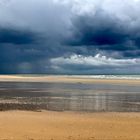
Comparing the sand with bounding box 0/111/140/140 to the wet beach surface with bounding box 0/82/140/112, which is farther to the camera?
the wet beach surface with bounding box 0/82/140/112

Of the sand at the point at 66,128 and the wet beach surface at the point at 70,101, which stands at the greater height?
the wet beach surface at the point at 70,101

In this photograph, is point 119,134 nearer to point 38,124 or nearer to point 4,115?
point 38,124

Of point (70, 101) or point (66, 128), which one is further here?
point (70, 101)

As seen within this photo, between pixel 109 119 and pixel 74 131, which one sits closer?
pixel 74 131

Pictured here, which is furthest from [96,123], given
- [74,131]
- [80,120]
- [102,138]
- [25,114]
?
[25,114]

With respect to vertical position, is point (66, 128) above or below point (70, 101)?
below

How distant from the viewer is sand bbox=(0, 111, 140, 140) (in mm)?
14906

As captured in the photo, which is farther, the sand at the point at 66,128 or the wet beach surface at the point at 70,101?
the wet beach surface at the point at 70,101

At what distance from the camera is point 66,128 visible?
1703 centimetres

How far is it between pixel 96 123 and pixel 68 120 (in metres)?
1.83

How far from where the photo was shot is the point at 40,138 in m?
14.5

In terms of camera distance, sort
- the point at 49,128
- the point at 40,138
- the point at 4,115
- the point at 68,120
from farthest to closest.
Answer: the point at 4,115
the point at 68,120
the point at 49,128
the point at 40,138

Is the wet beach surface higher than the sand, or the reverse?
the wet beach surface

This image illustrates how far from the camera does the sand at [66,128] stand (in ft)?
48.9
